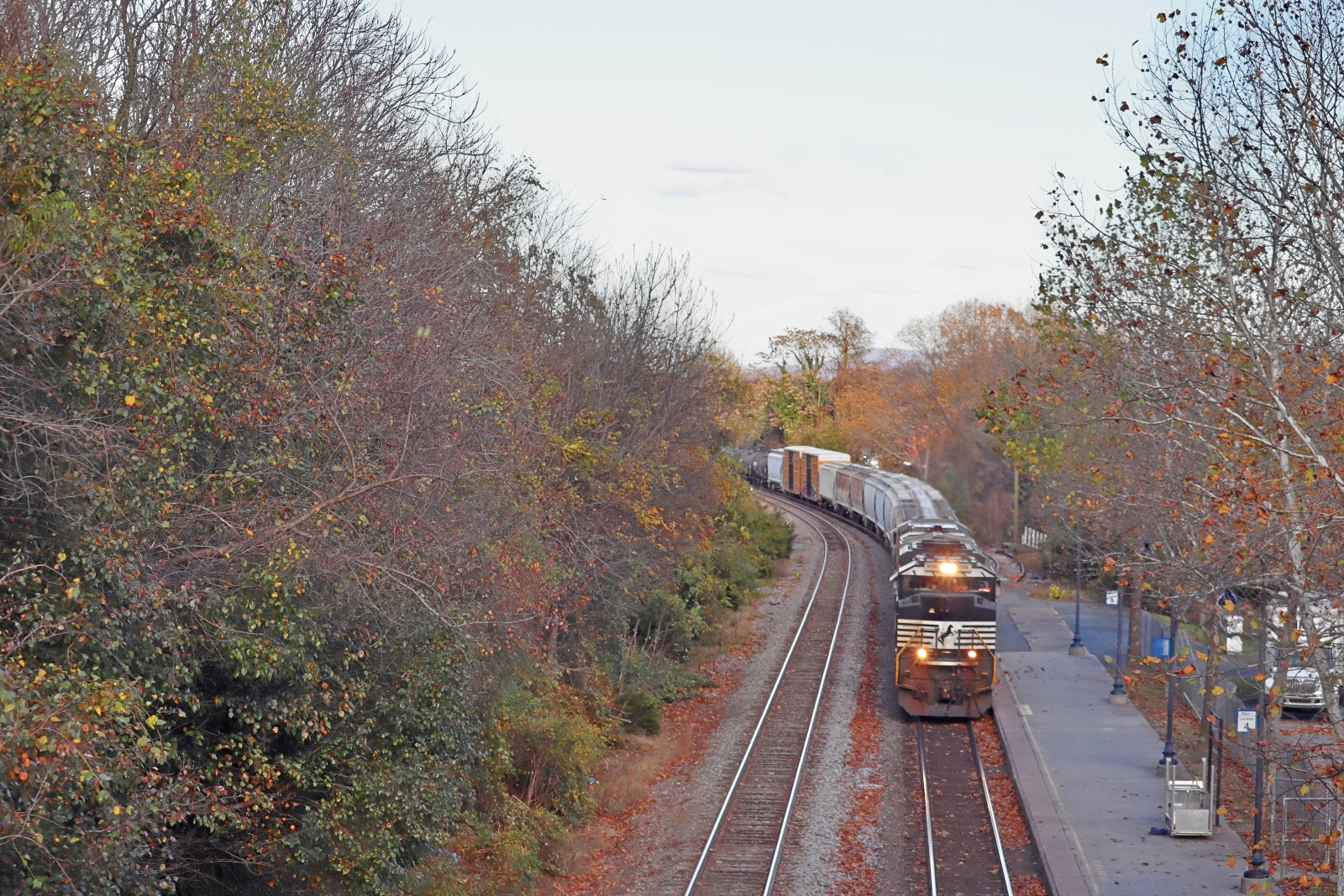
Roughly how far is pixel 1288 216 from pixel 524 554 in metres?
10.8

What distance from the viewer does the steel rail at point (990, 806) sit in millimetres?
14969

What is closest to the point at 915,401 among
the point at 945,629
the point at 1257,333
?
the point at 945,629

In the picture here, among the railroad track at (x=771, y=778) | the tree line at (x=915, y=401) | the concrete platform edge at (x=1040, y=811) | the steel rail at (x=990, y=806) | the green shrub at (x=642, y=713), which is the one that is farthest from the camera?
the tree line at (x=915, y=401)

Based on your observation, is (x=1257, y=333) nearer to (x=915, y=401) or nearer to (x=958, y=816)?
(x=958, y=816)

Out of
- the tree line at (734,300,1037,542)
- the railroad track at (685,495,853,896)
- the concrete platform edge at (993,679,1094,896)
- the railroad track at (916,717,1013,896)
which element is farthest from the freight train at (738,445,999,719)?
the tree line at (734,300,1037,542)

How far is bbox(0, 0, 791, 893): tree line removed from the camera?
821 cm

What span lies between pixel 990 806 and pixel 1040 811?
2.35 feet

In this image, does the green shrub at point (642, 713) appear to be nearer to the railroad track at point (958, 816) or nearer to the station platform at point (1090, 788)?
the railroad track at point (958, 816)

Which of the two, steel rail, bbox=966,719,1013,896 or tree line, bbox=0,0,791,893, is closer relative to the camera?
tree line, bbox=0,0,791,893

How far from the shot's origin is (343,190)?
14539 millimetres

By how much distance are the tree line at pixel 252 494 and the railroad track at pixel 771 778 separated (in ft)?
7.94

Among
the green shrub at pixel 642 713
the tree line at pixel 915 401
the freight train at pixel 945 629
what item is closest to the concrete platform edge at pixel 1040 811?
the freight train at pixel 945 629

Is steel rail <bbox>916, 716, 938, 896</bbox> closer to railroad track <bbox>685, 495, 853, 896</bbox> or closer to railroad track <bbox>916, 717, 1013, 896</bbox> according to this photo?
railroad track <bbox>916, 717, 1013, 896</bbox>

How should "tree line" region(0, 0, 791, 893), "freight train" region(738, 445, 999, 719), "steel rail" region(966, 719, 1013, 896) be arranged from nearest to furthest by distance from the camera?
"tree line" region(0, 0, 791, 893), "steel rail" region(966, 719, 1013, 896), "freight train" region(738, 445, 999, 719)
